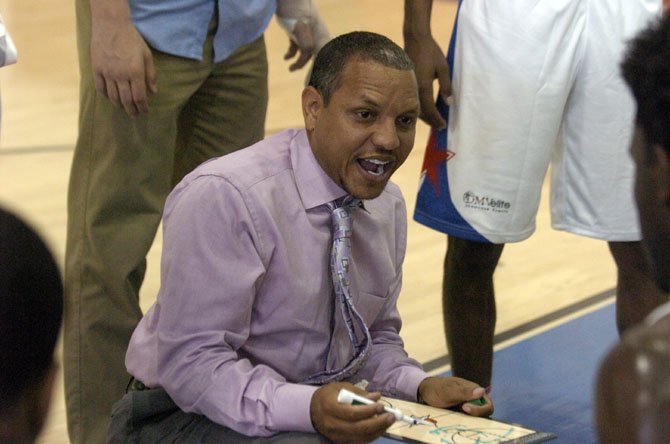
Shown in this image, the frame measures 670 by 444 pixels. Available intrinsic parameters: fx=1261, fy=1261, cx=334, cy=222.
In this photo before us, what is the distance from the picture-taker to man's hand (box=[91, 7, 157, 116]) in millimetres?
2592

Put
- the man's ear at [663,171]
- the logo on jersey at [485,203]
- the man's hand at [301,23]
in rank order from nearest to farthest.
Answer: the man's ear at [663,171] < the logo on jersey at [485,203] < the man's hand at [301,23]

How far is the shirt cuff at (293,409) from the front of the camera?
2.11 meters

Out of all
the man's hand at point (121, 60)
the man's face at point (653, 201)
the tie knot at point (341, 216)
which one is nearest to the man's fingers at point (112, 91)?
the man's hand at point (121, 60)

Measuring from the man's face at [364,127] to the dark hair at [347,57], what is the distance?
1cm

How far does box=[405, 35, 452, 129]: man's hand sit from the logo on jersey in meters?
0.18

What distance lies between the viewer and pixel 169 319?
7.18 ft

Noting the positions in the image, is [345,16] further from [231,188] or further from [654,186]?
[654,186]

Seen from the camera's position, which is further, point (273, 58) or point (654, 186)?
point (273, 58)

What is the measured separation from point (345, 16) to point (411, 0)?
219 inches

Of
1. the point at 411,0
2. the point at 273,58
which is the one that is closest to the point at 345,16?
the point at 273,58

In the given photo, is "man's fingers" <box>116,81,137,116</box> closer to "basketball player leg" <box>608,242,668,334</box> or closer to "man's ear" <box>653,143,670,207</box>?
"basketball player leg" <box>608,242,668,334</box>

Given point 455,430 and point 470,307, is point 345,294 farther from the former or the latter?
point 470,307

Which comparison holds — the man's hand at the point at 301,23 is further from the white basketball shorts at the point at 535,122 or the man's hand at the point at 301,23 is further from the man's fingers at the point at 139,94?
the man's fingers at the point at 139,94

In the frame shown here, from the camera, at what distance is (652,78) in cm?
149
